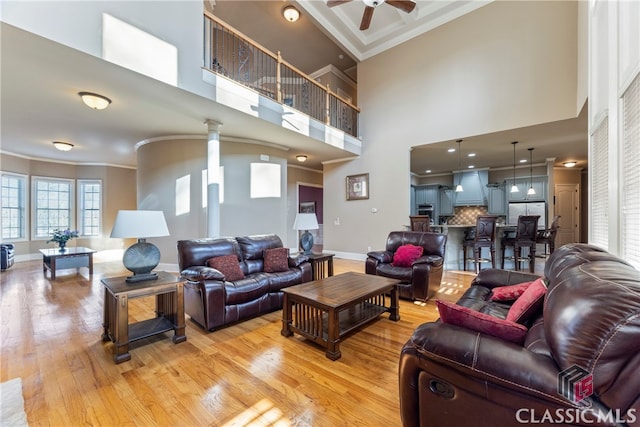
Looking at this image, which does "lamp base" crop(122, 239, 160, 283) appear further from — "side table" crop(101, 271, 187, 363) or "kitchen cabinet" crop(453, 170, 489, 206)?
"kitchen cabinet" crop(453, 170, 489, 206)

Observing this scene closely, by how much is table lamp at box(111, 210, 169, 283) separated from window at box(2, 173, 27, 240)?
23.8ft

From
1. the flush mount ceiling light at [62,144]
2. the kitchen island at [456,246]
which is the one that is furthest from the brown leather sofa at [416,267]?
the flush mount ceiling light at [62,144]

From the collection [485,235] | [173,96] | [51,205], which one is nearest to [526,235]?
[485,235]

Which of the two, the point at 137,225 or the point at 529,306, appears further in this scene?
the point at 137,225

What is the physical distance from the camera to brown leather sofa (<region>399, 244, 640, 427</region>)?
2.73 ft

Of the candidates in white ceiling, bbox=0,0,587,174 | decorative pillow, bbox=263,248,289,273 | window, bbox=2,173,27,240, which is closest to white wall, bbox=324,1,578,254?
white ceiling, bbox=0,0,587,174

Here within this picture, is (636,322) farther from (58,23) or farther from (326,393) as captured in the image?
(58,23)

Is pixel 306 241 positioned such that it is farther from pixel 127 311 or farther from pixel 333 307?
pixel 127 311

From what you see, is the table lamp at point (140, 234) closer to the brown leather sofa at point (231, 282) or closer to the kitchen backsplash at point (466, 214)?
the brown leather sofa at point (231, 282)

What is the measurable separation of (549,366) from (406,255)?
278 centimetres

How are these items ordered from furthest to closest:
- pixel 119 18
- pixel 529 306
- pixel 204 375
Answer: pixel 119 18 < pixel 204 375 < pixel 529 306

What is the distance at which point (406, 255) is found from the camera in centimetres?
370

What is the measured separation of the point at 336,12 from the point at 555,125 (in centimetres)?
464

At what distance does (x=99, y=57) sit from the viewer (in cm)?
268
